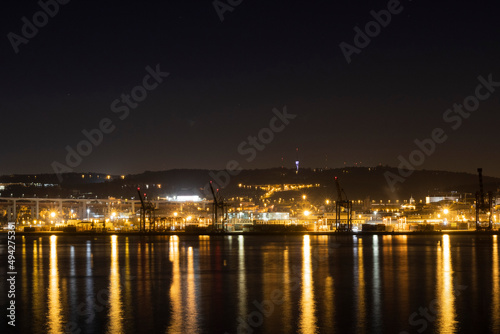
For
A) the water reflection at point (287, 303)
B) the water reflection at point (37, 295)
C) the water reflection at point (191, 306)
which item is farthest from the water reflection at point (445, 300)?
the water reflection at point (37, 295)

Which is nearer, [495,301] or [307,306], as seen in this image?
[307,306]

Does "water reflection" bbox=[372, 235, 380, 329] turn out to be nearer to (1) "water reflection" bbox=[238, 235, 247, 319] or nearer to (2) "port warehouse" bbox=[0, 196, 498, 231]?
(1) "water reflection" bbox=[238, 235, 247, 319]

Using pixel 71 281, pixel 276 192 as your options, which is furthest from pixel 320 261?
pixel 276 192

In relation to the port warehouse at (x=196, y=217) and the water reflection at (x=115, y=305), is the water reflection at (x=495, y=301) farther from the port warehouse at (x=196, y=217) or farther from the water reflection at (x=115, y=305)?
the port warehouse at (x=196, y=217)

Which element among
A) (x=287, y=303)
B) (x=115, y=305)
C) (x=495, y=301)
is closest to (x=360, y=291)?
(x=287, y=303)

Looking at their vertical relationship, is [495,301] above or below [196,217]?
above

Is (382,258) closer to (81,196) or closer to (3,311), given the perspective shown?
(3,311)

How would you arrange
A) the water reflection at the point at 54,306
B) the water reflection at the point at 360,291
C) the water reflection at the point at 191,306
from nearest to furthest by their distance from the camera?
the water reflection at the point at 191,306
the water reflection at the point at 54,306
the water reflection at the point at 360,291

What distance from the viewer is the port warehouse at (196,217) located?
9281 cm

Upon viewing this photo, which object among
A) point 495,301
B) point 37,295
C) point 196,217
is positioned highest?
point 37,295

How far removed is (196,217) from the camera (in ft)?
415
